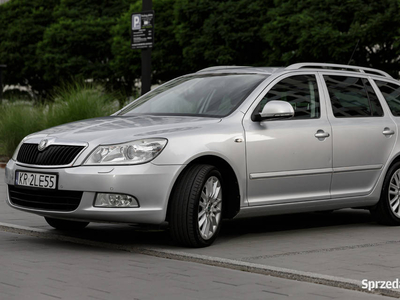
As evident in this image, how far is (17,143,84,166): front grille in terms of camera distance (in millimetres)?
6902

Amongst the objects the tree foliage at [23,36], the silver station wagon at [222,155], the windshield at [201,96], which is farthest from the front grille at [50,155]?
the tree foliage at [23,36]

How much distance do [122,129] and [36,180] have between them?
2.73 ft

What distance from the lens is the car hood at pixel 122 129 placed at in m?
6.93

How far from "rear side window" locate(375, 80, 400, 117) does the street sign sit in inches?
225

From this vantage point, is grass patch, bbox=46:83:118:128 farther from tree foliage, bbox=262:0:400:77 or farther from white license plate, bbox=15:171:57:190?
tree foliage, bbox=262:0:400:77

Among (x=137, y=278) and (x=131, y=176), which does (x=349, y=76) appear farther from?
(x=137, y=278)

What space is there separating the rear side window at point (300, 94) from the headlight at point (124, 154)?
1.56 m

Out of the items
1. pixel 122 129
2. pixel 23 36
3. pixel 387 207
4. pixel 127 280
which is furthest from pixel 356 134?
pixel 23 36

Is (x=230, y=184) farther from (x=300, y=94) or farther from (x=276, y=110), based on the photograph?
(x=300, y=94)

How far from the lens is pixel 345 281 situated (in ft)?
18.6

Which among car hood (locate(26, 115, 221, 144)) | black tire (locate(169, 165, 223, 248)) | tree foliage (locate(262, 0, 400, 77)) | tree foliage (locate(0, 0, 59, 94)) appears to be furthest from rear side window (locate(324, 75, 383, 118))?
tree foliage (locate(0, 0, 59, 94))

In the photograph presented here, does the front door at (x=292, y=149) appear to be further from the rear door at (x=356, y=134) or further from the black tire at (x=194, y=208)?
the black tire at (x=194, y=208)

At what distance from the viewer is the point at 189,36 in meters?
38.5

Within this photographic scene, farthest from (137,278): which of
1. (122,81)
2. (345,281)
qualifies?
(122,81)
